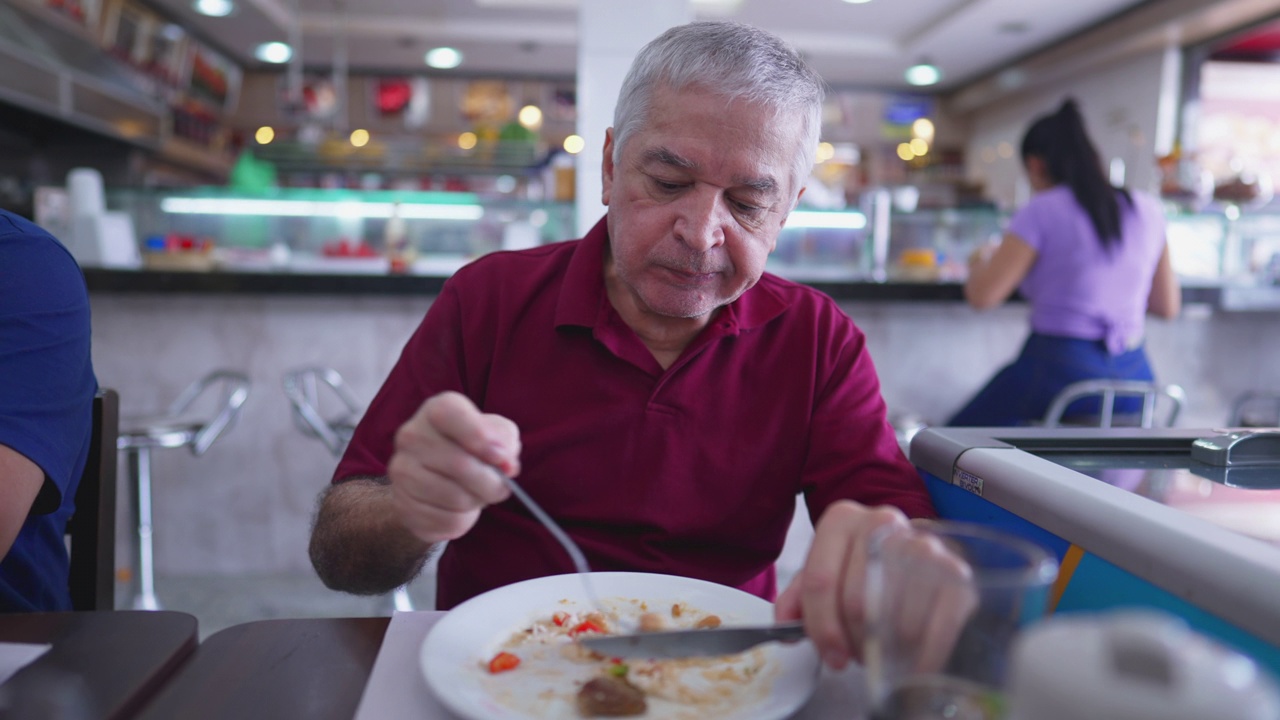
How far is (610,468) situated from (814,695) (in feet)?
1.63

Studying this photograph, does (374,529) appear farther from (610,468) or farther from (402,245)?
(402,245)

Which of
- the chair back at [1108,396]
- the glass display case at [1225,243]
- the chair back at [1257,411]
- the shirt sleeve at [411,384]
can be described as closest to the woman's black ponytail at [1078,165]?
the chair back at [1108,396]

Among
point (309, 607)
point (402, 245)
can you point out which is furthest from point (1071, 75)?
point (309, 607)

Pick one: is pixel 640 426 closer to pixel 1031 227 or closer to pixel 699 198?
pixel 699 198

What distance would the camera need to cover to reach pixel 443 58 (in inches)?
307

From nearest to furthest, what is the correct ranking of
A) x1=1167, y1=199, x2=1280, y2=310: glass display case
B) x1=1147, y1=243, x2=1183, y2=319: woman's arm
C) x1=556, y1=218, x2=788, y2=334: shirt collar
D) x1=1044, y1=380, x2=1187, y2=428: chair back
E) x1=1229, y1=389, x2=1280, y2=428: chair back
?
x1=556, y1=218, x2=788, y2=334: shirt collar
x1=1044, y1=380, x2=1187, y2=428: chair back
x1=1147, y1=243, x2=1183, y2=319: woman's arm
x1=1229, y1=389, x2=1280, y2=428: chair back
x1=1167, y1=199, x2=1280, y2=310: glass display case

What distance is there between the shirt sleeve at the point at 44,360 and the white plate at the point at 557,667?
55 centimetres

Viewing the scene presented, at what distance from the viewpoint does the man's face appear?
102 cm

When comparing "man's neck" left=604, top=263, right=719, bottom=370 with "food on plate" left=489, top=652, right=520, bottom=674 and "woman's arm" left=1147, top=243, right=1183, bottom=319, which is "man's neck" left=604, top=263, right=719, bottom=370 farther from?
"woman's arm" left=1147, top=243, right=1183, bottom=319

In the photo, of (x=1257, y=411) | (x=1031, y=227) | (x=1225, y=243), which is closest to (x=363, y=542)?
(x=1031, y=227)

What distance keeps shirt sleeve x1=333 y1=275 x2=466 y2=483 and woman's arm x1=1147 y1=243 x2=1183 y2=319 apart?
8.04 feet

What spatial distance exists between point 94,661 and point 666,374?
2.27ft

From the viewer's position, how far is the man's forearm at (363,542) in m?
0.96

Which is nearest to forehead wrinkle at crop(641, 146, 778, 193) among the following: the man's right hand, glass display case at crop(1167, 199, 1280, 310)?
the man's right hand
